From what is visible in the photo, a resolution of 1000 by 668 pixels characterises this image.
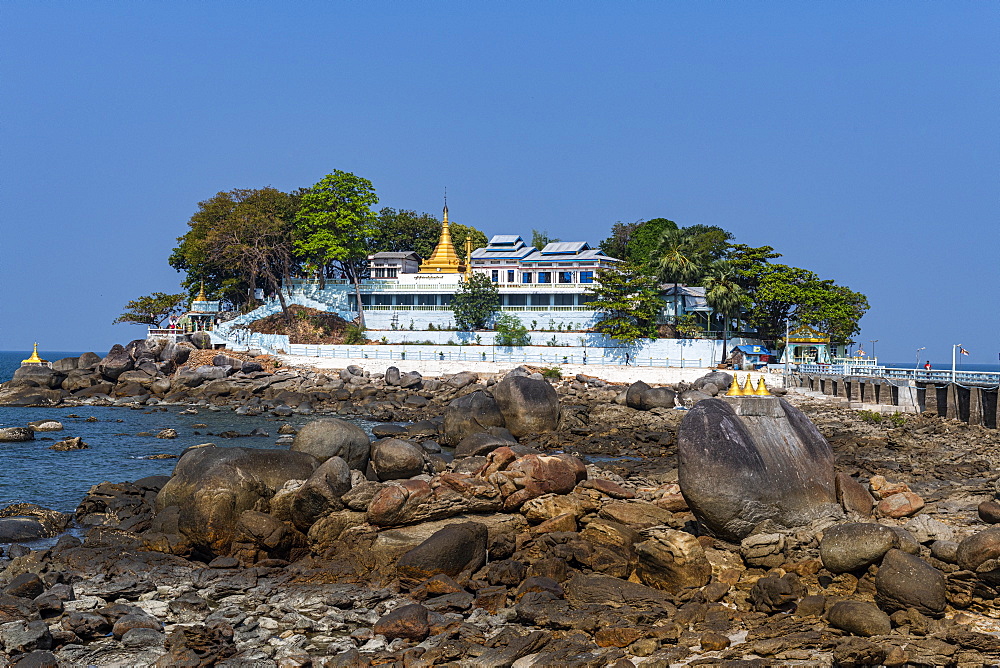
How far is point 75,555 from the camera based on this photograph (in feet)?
51.1

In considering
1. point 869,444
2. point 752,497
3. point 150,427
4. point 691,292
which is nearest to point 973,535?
point 752,497

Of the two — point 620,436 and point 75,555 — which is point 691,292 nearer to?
point 620,436

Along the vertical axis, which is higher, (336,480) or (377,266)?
(377,266)

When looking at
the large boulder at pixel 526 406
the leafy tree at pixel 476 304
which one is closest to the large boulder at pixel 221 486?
the large boulder at pixel 526 406

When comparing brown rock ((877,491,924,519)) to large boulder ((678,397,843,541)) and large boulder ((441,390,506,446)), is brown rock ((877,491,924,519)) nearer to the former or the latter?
large boulder ((678,397,843,541))

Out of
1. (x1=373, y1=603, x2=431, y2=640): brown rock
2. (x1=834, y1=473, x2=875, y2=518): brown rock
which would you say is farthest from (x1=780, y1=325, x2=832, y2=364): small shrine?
(x1=373, y1=603, x2=431, y2=640): brown rock

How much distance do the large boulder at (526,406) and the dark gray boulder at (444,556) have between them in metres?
16.2

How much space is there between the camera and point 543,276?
235 feet

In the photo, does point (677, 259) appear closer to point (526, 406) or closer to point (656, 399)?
point (656, 399)

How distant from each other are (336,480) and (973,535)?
35.9ft

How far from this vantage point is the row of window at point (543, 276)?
6971 centimetres

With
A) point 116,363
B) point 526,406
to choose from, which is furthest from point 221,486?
point 116,363

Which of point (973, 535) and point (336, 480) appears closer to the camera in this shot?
point (973, 535)

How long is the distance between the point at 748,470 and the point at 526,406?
17.8 meters
